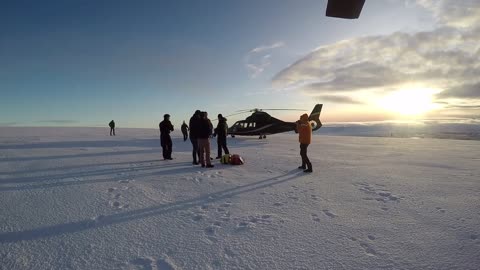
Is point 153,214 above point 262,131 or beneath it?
beneath

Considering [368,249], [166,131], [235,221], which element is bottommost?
[368,249]

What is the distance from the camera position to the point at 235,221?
4070mm

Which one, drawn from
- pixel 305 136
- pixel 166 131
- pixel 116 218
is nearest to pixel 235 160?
pixel 305 136

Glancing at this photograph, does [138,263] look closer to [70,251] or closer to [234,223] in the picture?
[70,251]

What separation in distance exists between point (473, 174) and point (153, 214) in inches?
393

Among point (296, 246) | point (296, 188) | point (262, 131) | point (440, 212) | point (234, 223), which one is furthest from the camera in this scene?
point (262, 131)

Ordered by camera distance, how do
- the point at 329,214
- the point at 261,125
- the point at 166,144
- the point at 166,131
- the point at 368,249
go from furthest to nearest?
the point at 261,125 → the point at 166,144 → the point at 166,131 → the point at 329,214 → the point at 368,249

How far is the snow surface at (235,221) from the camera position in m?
3.00

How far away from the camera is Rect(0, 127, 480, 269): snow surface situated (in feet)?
9.86

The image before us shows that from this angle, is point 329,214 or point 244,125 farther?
point 244,125

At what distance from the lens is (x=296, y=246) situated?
3322 millimetres

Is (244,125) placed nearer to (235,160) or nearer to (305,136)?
(235,160)

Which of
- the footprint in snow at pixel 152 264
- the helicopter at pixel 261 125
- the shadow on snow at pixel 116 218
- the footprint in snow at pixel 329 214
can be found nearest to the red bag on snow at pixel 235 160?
the shadow on snow at pixel 116 218

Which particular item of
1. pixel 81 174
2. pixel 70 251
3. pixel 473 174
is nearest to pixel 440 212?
pixel 473 174
